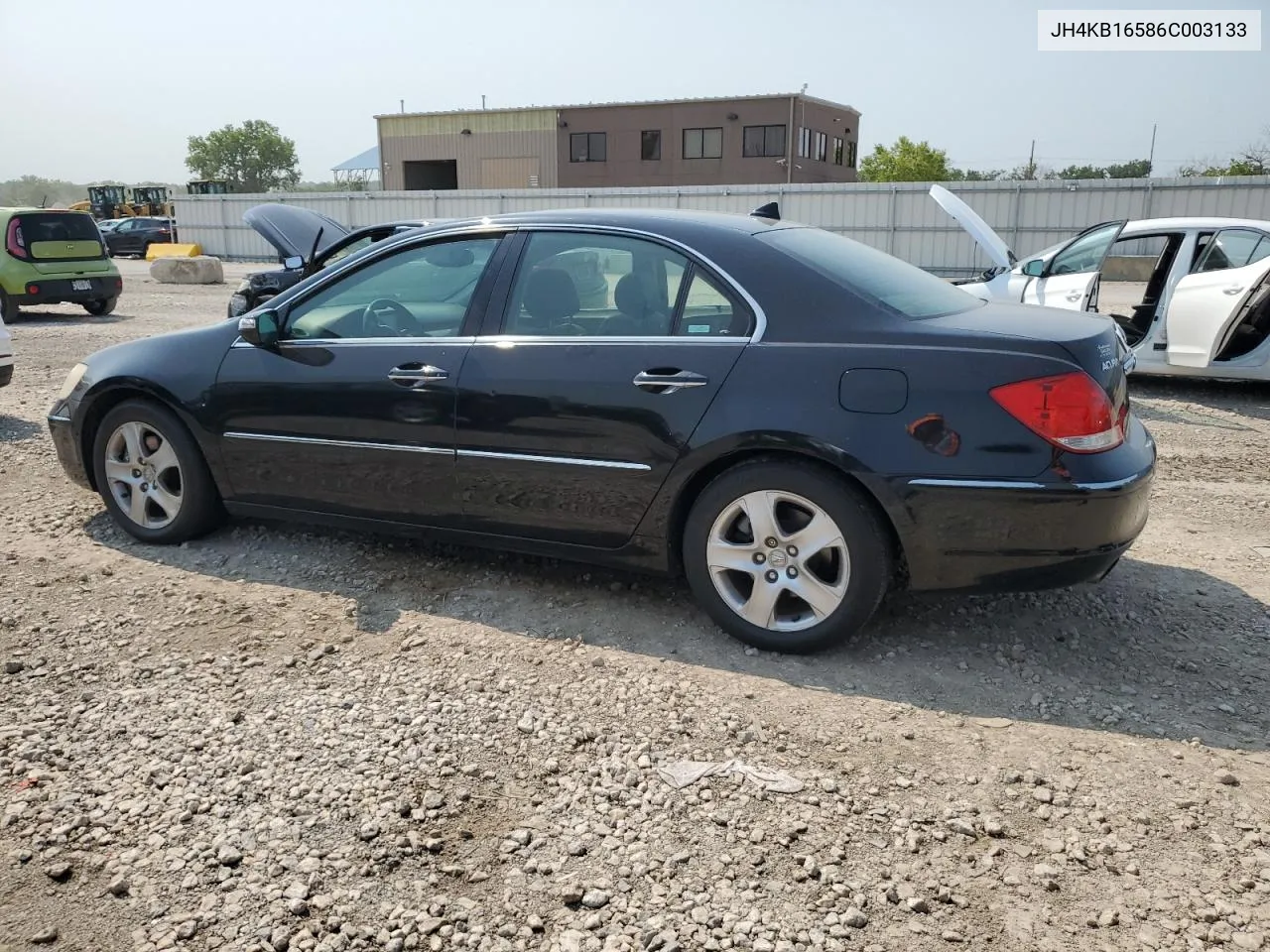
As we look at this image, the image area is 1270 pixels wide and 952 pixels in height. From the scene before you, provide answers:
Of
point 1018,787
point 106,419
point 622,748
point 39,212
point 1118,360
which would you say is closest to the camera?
point 1018,787

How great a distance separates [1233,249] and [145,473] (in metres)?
9.00

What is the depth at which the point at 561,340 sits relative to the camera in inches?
163

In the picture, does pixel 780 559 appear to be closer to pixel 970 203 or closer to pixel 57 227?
pixel 57 227

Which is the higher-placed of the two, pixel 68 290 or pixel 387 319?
pixel 387 319

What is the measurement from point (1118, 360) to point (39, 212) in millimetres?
16269

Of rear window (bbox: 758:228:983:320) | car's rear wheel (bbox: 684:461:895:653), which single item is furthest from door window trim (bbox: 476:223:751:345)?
car's rear wheel (bbox: 684:461:895:653)

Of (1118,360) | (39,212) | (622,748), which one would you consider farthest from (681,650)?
(39,212)

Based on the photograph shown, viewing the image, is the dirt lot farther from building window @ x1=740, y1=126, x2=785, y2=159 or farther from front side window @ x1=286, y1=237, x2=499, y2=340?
building window @ x1=740, y1=126, x2=785, y2=159

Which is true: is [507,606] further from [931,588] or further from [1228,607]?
[1228,607]

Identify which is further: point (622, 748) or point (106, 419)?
point (106, 419)

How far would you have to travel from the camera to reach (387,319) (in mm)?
4609

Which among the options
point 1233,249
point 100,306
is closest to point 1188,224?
point 1233,249

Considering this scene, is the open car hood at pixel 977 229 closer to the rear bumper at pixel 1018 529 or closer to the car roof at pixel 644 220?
the car roof at pixel 644 220

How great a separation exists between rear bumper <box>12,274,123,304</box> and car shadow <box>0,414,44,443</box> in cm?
841
